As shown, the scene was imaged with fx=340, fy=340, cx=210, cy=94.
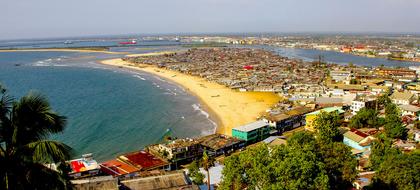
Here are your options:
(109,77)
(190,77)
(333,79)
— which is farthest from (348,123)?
(109,77)

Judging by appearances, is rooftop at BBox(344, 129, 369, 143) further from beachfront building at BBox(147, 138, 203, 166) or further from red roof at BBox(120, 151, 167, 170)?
red roof at BBox(120, 151, 167, 170)

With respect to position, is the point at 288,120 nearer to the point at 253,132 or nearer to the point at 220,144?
the point at 253,132

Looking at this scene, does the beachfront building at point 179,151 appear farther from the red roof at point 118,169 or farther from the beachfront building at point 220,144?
the red roof at point 118,169

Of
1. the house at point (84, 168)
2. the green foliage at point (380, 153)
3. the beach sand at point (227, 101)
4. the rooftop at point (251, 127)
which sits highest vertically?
→ the green foliage at point (380, 153)

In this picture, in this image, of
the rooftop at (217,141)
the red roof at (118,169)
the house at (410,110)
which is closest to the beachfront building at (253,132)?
the rooftop at (217,141)

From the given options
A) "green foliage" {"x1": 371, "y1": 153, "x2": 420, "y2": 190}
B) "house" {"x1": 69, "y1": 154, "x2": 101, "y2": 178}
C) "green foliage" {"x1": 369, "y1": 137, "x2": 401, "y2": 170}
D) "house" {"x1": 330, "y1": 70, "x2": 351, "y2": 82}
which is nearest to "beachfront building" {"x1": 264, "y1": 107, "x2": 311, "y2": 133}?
A: "green foliage" {"x1": 369, "y1": 137, "x2": 401, "y2": 170}
